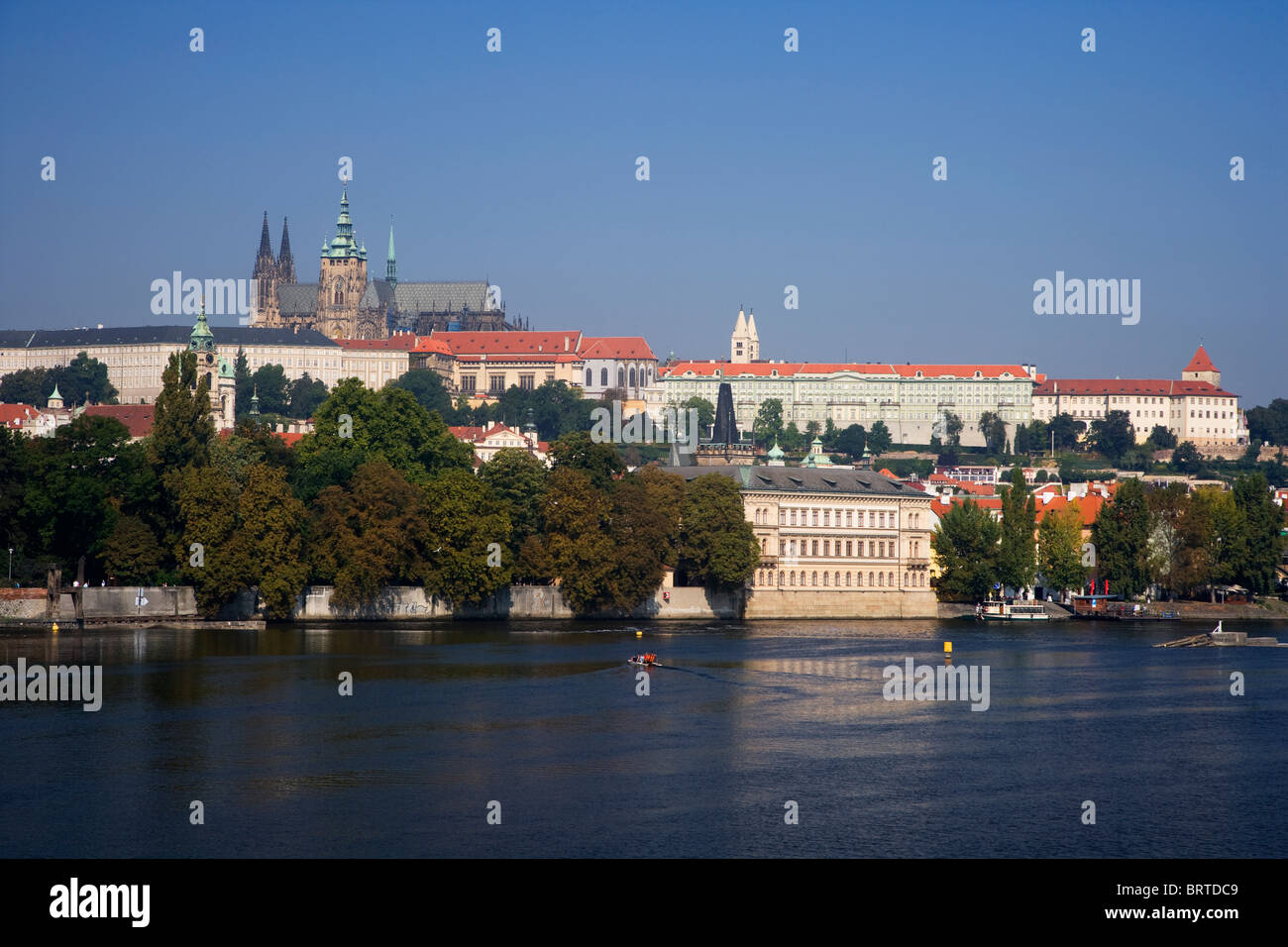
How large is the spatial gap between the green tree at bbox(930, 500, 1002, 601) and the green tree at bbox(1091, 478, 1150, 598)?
21.5 feet

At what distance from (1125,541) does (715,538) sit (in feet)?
79.5

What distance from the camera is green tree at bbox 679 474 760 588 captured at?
7881cm

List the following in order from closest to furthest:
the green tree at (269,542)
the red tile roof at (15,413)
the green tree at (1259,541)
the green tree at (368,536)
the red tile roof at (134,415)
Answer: the green tree at (269,542)
the green tree at (368,536)
the green tree at (1259,541)
the red tile roof at (134,415)
the red tile roof at (15,413)

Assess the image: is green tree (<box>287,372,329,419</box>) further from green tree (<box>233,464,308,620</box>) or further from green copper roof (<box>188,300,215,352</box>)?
green tree (<box>233,464,308,620</box>)

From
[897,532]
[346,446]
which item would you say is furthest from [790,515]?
[346,446]

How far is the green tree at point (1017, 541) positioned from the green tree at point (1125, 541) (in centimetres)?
443

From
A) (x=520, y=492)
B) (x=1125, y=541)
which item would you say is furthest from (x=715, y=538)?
(x=1125, y=541)

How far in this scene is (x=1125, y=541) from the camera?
91688mm

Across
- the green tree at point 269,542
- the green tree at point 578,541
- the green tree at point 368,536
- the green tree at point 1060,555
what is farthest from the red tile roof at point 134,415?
the green tree at point 1060,555

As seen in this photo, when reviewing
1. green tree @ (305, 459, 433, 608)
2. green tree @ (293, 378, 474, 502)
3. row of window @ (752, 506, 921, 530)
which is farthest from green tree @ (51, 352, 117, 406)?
green tree @ (305, 459, 433, 608)

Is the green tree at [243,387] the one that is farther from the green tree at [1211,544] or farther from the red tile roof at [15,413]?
the green tree at [1211,544]

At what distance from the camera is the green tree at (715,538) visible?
3103 inches
